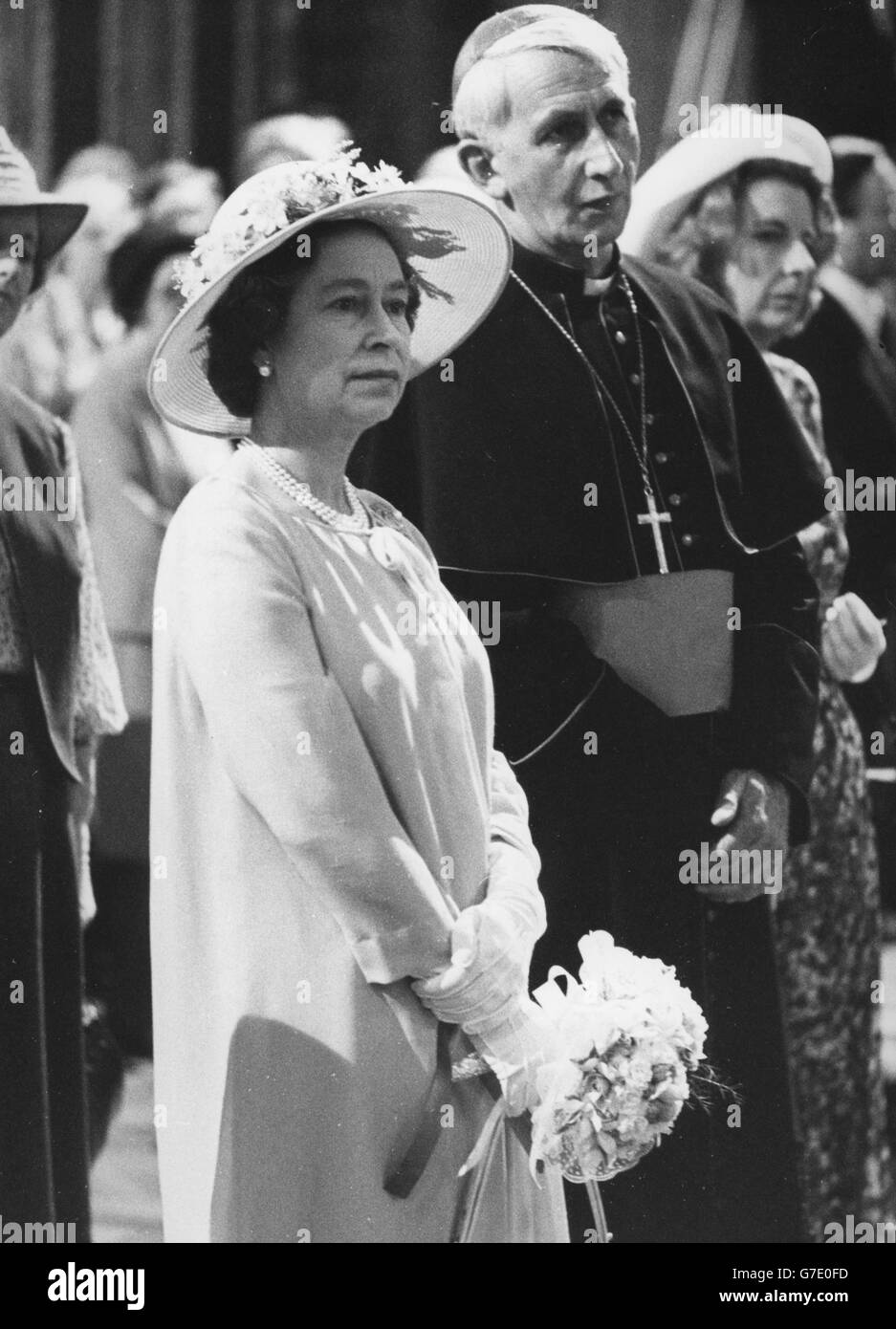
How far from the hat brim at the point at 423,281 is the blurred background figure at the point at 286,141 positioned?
0.92ft

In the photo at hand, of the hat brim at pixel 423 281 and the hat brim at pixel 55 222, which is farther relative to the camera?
the hat brim at pixel 55 222

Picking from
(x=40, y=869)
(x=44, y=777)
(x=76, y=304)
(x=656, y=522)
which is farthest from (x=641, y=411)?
(x=40, y=869)

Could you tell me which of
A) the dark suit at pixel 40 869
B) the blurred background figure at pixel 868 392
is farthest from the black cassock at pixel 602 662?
the dark suit at pixel 40 869

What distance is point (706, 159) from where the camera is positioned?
371 centimetres

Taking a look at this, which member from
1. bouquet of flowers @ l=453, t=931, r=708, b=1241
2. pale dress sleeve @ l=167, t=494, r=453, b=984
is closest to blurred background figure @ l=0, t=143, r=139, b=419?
pale dress sleeve @ l=167, t=494, r=453, b=984

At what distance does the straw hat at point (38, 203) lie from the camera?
11.9 feet

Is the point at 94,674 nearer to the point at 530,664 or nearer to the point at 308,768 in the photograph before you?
the point at 308,768

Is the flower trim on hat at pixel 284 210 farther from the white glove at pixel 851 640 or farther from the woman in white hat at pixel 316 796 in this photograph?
the white glove at pixel 851 640

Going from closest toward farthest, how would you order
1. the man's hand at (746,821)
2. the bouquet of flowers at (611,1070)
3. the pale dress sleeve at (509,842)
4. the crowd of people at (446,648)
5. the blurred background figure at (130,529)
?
the bouquet of flowers at (611,1070)
the crowd of people at (446,648)
the pale dress sleeve at (509,842)
the blurred background figure at (130,529)
the man's hand at (746,821)

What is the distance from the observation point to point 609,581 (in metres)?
3.64

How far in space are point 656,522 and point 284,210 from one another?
97 centimetres

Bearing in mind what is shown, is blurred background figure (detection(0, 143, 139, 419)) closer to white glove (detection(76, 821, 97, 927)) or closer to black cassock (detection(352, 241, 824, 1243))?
black cassock (detection(352, 241, 824, 1243))
